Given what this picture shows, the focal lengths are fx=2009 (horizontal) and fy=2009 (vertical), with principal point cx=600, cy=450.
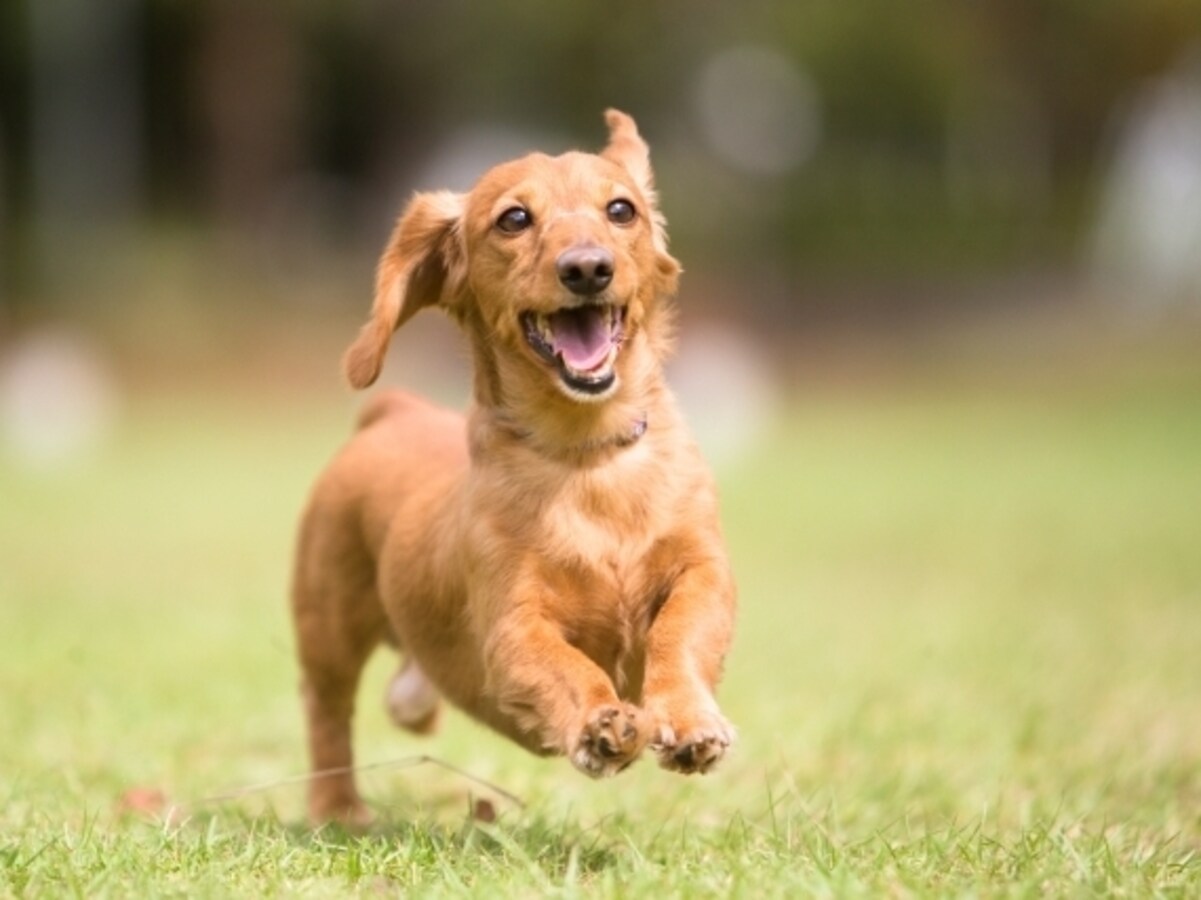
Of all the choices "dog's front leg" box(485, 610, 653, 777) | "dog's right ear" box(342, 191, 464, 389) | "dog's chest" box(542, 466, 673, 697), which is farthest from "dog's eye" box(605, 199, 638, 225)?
"dog's front leg" box(485, 610, 653, 777)

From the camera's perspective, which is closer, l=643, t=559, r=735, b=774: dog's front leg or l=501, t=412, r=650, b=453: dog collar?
l=643, t=559, r=735, b=774: dog's front leg

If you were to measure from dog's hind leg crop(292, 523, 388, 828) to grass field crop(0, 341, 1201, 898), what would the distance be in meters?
0.19

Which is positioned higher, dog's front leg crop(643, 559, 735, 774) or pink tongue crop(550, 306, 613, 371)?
pink tongue crop(550, 306, 613, 371)

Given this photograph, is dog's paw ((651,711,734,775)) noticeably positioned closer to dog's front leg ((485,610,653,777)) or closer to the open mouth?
dog's front leg ((485,610,653,777))

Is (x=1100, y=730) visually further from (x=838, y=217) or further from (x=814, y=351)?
(x=838, y=217)

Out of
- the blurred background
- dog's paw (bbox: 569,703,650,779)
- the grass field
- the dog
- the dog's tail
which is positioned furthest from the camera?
the blurred background

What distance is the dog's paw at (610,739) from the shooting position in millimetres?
3922

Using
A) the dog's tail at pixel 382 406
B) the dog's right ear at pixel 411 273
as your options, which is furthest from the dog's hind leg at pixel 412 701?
the dog's right ear at pixel 411 273

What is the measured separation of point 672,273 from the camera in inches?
199

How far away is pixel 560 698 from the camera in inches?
165

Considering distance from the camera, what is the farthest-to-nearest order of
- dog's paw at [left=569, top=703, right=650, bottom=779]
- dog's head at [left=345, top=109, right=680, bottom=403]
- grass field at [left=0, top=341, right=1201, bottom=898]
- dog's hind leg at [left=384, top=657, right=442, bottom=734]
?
dog's hind leg at [left=384, top=657, right=442, bottom=734] < dog's head at [left=345, top=109, right=680, bottom=403] < grass field at [left=0, top=341, right=1201, bottom=898] < dog's paw at [left=569, top=703, right=650, bottom=779]

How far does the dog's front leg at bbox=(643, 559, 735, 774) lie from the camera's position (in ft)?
13.0

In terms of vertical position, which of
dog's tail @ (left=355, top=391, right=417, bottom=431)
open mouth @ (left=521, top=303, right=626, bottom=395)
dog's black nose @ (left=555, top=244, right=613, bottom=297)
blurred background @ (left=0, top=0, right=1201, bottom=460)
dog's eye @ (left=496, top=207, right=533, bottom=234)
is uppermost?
dog's eye @ (left=496, top=207, right=533, bottom=234)

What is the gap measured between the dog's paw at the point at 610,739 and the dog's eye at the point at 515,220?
1380 mm
